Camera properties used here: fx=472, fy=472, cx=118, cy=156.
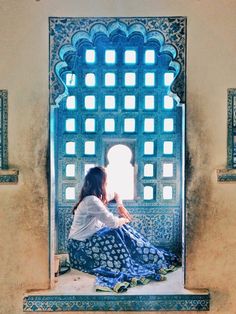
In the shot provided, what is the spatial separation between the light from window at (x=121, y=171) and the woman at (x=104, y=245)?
2.01 ft

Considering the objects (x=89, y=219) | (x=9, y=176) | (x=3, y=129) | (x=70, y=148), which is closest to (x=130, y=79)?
(x=70, y=148)

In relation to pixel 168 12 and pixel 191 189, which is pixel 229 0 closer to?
pixel 168 12

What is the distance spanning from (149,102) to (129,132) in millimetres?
421

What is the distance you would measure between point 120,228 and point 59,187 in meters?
1.01

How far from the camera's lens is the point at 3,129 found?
405cm

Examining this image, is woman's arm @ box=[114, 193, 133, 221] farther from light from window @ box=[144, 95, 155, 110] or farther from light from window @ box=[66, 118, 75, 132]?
light from window @ box=[144, 95, 155, 110]

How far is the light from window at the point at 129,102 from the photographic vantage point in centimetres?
546

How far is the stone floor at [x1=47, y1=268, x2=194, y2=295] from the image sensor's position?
412 cm

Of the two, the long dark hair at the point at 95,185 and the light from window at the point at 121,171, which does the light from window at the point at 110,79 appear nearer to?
the light from window at the point at 121,171

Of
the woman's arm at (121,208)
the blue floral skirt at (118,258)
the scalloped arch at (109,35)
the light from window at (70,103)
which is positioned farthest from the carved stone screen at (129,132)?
the scalloped arch at (109,35)

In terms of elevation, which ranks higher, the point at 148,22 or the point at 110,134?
the point at 148,22

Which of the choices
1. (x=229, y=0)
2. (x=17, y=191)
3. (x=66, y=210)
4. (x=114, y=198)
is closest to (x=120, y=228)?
(x=114, y=198)

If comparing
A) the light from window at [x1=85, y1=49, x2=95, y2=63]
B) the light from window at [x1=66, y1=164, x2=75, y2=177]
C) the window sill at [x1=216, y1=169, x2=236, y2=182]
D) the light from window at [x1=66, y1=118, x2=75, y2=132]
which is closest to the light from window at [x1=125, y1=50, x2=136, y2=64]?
the light from window at [x1=85, y1=49, x2=95, y2=63]

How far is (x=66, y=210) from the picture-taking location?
18.0 feet
